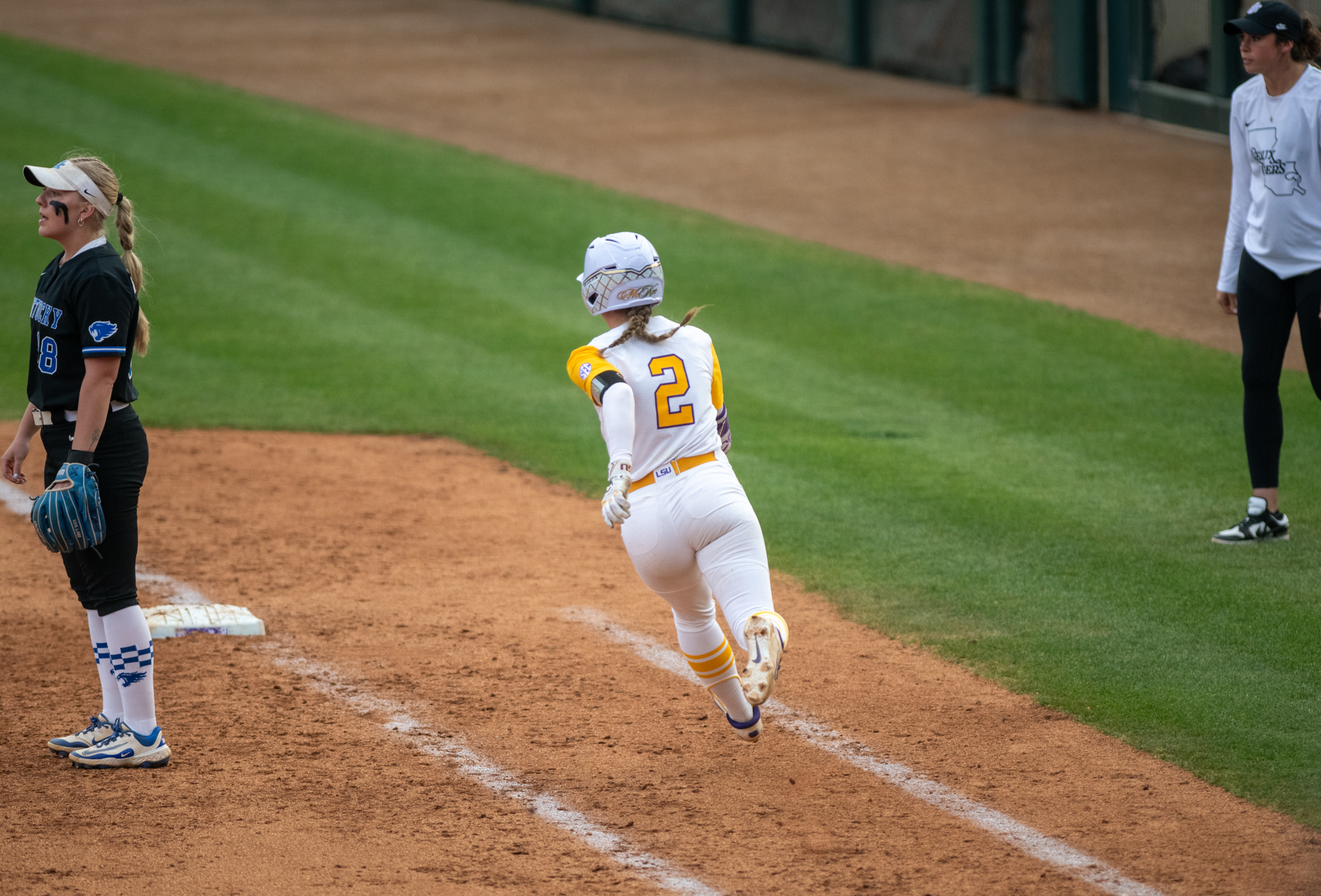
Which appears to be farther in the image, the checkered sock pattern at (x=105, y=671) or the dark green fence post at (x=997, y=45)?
the dark green fence post at (x=997, y=45)

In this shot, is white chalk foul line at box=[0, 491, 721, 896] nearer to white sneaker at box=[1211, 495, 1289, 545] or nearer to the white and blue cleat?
the white and blue cleat

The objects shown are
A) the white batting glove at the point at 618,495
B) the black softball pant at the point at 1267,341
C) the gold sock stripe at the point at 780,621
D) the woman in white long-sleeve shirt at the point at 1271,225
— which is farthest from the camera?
the black softball pant at the point at 1267,341

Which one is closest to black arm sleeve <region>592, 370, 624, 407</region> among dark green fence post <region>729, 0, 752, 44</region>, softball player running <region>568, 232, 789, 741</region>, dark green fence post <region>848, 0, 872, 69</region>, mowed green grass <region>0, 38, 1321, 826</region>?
softball player running <region>568, 232, 789, 741</region>

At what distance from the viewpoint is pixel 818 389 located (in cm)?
1066

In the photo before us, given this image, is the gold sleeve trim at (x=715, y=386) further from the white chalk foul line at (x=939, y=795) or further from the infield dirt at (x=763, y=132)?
the infield dirt at (x=763, y=132)

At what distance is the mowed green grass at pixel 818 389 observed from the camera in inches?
247

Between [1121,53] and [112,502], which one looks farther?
[1121,53]

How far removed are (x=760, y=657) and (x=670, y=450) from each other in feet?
2.45

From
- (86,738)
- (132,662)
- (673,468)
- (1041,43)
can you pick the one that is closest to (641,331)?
(673,468)

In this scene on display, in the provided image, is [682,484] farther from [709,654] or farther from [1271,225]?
[1271,225]

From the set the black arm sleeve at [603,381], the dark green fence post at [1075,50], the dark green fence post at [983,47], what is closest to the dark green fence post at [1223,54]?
the dark green fence post at [1075,50]

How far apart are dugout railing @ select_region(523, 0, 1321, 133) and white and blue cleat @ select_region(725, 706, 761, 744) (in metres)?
12.5

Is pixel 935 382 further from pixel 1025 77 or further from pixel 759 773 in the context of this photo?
pixel 1025 77

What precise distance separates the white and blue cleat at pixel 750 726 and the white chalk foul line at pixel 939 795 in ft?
0.84
